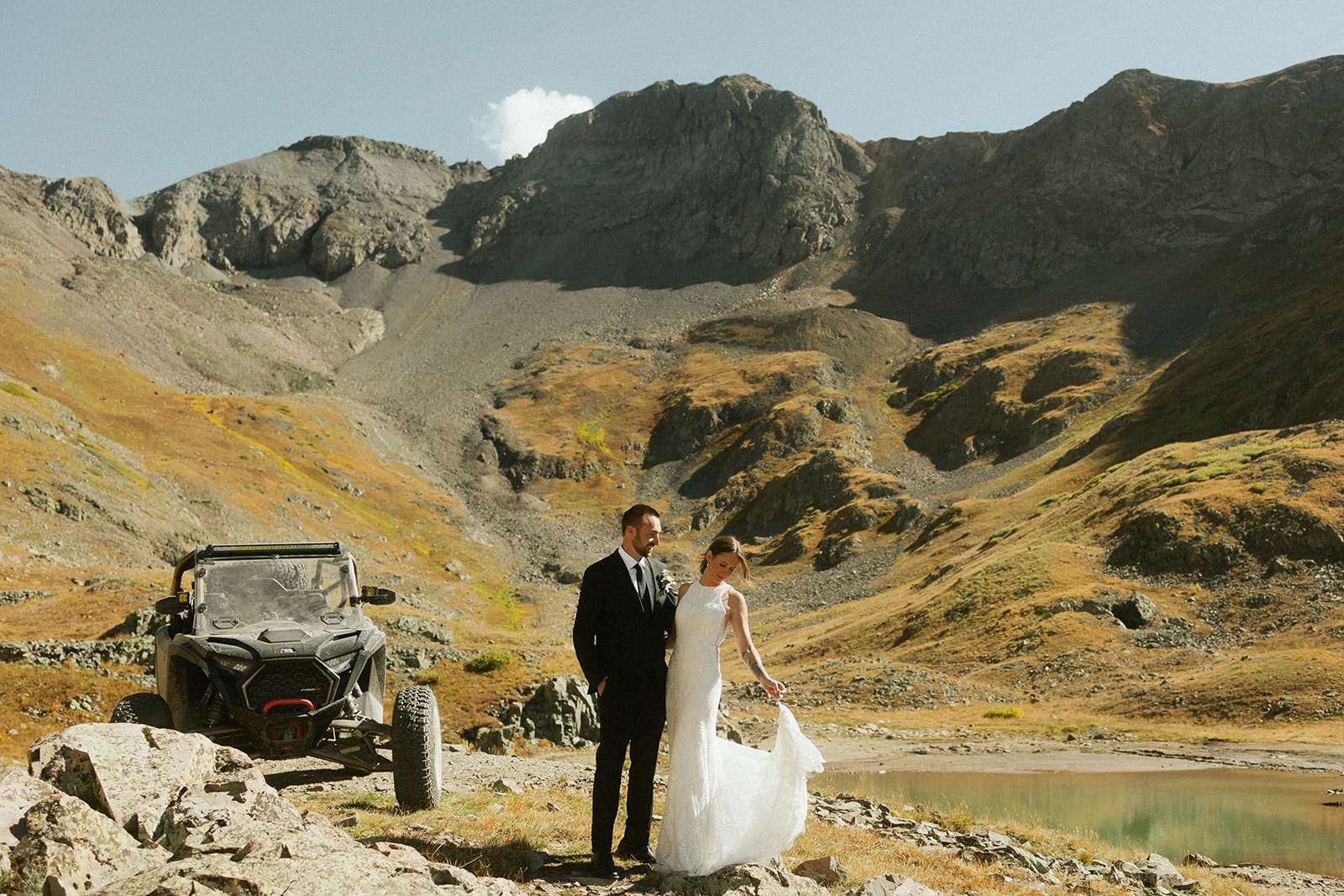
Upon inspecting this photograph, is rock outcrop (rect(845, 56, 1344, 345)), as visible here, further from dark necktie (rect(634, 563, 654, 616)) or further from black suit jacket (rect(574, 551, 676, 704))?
black suit jacket (rect(574, 551, 676, 704))

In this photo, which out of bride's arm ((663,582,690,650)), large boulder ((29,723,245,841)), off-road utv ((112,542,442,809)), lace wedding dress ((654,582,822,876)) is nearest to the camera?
large boulder ((29,723,245,841))

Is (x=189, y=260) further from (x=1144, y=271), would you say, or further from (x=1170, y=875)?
(x=1170, y=875)

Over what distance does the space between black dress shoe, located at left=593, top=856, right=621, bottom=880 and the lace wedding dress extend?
0.45 m

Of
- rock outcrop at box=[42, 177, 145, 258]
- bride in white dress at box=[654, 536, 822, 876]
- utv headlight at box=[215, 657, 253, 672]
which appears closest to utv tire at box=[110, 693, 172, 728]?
utv headlight at box=[215, 657, 253, 672]

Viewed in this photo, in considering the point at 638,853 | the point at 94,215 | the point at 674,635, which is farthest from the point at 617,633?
the point at 94,215

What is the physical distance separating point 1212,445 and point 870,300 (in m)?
114

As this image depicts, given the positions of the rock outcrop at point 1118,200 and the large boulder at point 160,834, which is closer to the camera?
the large boulder at point 160,834

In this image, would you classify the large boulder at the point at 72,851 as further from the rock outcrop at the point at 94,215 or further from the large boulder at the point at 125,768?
the rock outcrop at the point at 94,215

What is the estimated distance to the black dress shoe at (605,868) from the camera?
25.9 ft

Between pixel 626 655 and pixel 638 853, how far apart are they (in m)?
2.07

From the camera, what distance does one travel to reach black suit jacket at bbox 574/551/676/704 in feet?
26.7

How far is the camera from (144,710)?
10.3 metres

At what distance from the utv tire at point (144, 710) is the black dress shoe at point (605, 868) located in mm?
5814

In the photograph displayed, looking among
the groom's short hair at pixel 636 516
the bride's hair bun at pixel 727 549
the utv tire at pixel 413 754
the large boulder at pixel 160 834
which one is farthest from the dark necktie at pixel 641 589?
the utv tire at pixel 413 754
